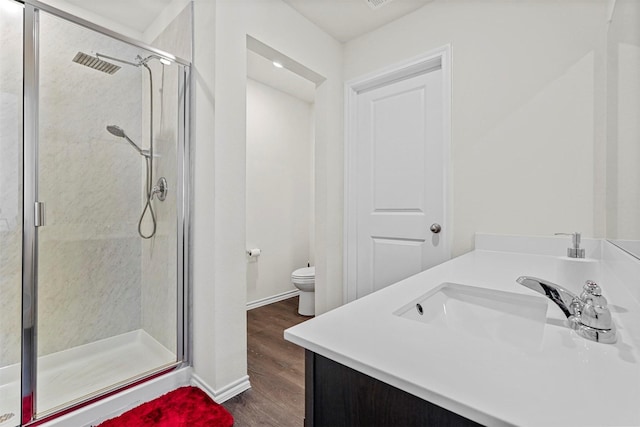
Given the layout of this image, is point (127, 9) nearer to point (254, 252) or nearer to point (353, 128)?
point (353, 128)

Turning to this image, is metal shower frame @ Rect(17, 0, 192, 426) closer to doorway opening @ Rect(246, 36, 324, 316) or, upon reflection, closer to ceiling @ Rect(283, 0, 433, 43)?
ceiling @ Rect(283, 0, 433, 43)

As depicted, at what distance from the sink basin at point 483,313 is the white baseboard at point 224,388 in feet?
4.14

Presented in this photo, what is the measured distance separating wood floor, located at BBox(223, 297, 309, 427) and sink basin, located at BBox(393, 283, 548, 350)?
98 cm

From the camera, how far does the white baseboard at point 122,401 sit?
1.33m

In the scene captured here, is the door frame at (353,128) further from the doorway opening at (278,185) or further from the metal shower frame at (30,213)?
the metal shower frame at (30,213)

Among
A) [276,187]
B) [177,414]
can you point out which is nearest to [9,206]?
[177,414]

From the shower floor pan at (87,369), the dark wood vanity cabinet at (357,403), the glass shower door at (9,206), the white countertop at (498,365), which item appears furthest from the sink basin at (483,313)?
the glass shower door at (9,206)

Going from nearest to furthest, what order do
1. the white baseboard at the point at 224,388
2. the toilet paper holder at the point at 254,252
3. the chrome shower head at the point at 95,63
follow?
the white baseboard at the point at 224,388 → the chrome shower head at the point at 95,63 → the toilet paper holder at the point at 254,252

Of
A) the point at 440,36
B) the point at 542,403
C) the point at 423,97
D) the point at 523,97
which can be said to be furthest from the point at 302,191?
the point at 542,403

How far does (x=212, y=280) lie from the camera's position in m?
1.58

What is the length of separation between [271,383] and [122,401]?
75 centimetres

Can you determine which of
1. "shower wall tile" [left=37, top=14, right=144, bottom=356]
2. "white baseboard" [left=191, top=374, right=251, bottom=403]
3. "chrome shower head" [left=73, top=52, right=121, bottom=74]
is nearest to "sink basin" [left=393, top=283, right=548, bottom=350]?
"white baseboard" [left=191, top=374, right=251, bottom=403]

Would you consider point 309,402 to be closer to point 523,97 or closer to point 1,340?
point 523,97

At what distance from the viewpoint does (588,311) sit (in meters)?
0.59
